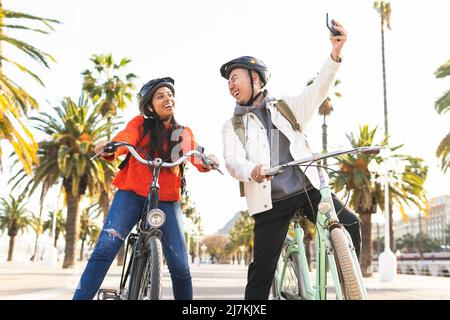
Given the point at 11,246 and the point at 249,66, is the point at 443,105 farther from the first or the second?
the point at 11,246

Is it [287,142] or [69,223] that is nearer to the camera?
[287,142]

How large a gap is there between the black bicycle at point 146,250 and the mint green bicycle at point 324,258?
2.48 ft

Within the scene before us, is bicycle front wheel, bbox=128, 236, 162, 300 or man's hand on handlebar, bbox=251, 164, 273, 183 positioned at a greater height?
man's hand on handlebar, bbox=251, 164, 273, 183

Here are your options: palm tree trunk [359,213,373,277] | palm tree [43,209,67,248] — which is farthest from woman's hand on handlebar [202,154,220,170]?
palm tree [43,209,67,248]

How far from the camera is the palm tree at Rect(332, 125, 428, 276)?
24.5m

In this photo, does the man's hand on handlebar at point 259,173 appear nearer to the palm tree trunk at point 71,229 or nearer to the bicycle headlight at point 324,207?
the bicycle headlight at point 324,207

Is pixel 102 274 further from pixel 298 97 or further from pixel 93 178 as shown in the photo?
pixel 93 178

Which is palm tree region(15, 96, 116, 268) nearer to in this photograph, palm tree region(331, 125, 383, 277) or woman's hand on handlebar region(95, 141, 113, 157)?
palm tree region(331, 125, 383, 277)

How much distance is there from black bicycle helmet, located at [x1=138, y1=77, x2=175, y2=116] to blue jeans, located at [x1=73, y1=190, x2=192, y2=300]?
72 centimetres

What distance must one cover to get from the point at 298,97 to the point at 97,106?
22.6 metres

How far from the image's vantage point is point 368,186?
80.2ft

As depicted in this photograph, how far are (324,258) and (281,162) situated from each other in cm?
77

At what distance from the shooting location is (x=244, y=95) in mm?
3670
